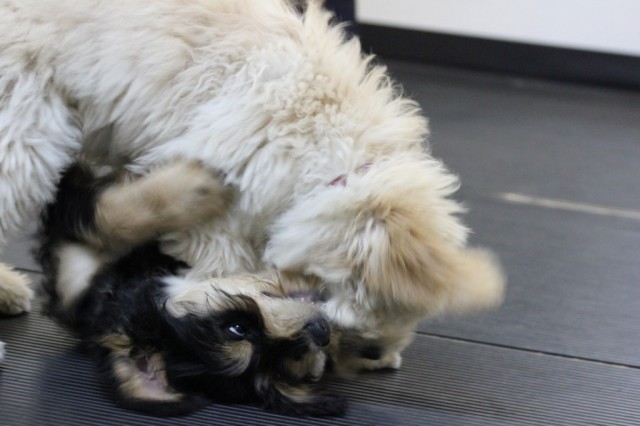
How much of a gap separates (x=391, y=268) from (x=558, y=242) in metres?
1.45

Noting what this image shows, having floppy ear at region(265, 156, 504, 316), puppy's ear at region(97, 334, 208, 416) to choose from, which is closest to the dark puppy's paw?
puppy's ear at region(97, 334, 208, 416)

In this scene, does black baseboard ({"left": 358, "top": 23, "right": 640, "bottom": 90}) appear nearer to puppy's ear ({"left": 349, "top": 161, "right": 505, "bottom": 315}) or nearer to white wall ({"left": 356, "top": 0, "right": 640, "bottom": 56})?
white wall ({"left": 356, "top": 0, "right": 640, "bottom": 56})

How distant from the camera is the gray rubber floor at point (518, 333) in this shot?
1592 mm

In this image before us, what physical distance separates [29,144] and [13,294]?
461 mm

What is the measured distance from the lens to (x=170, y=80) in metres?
1.55

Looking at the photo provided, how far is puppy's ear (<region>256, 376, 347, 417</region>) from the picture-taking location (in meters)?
1.57

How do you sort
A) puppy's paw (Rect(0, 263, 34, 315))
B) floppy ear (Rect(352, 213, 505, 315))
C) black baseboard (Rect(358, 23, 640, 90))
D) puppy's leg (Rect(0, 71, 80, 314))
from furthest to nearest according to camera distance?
black baseboard (Rect(358, 23, 640, 90)) < puppy's paw (Rect(0, 263, 34, 315)) < puppy's leg (Rect(0, 71, 80, 314)) < floppy ear (Rect(352, 213, 505, 315))

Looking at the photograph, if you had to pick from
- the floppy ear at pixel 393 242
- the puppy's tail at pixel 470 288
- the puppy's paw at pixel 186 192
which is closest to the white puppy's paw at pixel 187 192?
the puppy's paw at pixel 186 192

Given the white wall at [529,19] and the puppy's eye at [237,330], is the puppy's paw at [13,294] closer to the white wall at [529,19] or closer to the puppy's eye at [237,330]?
the puppy's eye at [237,330]

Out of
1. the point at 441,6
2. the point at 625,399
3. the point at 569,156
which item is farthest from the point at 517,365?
the point at 441,6

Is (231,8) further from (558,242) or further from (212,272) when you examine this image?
(558,242)

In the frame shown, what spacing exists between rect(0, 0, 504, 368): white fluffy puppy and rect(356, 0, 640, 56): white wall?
3.40 m

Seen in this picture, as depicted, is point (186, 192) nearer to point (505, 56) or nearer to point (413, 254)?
point (413, 254)

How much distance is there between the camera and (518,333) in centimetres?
204
